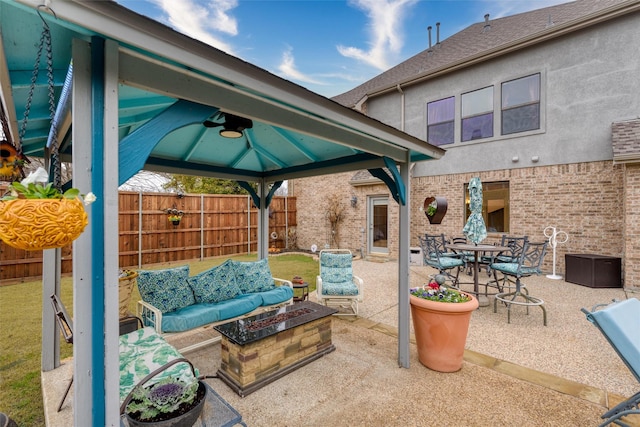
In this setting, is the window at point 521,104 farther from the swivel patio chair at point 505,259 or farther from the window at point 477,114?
the swivel patio chair at point 505,259

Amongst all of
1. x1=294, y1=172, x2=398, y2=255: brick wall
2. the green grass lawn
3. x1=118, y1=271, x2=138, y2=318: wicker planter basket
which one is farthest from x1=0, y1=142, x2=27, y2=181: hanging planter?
x1=294, y1=172, x2=398, y2=255: brick wall

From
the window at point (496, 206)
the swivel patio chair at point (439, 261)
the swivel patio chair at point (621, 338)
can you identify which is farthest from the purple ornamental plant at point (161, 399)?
the window at point (496, 206)

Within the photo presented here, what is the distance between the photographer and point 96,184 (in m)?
1.47

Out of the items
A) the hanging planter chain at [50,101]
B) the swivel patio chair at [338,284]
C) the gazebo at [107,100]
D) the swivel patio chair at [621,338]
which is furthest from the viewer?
the swivel patio chair at [338,284]

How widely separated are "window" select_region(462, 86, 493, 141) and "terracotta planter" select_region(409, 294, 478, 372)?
7.69m

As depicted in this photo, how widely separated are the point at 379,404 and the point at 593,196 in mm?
8191

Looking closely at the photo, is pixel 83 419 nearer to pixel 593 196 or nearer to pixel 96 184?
pixel 96 184

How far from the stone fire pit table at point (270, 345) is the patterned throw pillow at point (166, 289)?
0.94 m

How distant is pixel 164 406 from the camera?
1.61m

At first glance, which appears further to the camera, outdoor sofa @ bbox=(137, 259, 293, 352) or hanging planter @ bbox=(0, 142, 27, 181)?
outdoor sofa @ bbox=(137, 259, 293, 352)

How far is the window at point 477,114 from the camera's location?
912cm

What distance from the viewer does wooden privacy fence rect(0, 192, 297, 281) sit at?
7.56 meters

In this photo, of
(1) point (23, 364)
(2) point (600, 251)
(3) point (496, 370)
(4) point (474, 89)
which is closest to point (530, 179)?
(2) point (600, 251)

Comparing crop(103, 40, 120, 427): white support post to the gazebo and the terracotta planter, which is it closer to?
the gazebo
